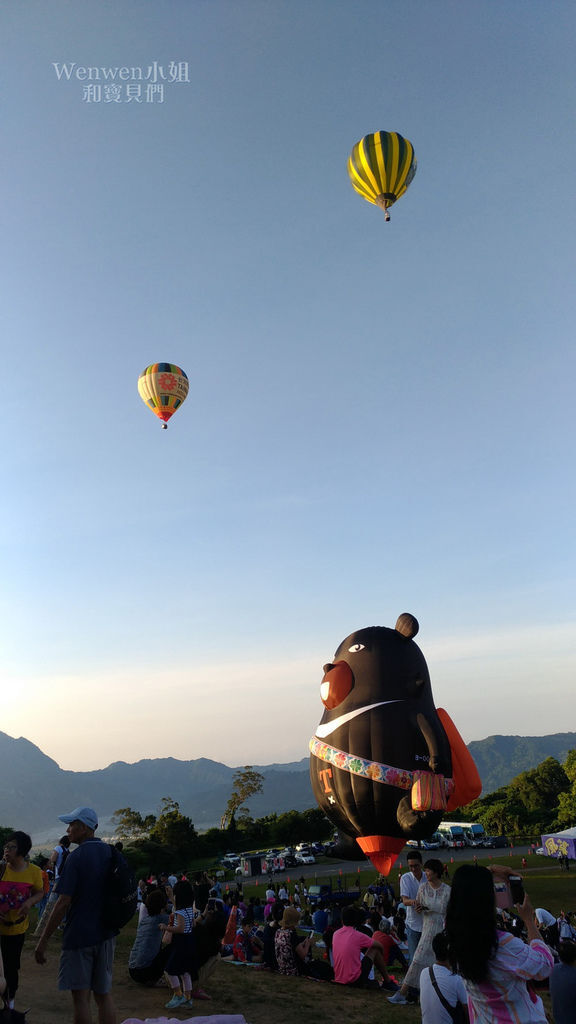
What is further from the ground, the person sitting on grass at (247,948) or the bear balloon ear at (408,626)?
the bear balloon ear at (408,626)

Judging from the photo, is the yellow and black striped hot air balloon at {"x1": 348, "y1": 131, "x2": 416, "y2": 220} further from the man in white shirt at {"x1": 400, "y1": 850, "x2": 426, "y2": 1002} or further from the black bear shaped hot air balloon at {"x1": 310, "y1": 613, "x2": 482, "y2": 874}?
the man in white shirt at {"x1": 400, "y1": 850, "x2": 426, "y2": 1002}

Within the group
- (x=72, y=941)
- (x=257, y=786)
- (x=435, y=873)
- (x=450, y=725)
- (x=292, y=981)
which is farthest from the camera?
(x=257, y=786)

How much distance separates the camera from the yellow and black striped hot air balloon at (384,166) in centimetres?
2014

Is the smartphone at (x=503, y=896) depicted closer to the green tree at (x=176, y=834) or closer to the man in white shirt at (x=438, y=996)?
the man in white shirt at (x=438, y=996)

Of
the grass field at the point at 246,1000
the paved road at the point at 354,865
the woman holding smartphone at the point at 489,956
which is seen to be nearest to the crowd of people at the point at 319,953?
the woman holding smartphone at the point at 489,956

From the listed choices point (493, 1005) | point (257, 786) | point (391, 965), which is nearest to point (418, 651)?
point (391, 965)

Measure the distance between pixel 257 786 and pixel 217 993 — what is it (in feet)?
219

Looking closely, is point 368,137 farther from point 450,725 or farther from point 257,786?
point 257,786

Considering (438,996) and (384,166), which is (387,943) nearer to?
(438,996)

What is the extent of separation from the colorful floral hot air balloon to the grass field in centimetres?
1988

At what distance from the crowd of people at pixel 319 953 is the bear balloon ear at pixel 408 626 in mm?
6835

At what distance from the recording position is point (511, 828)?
58031 mm

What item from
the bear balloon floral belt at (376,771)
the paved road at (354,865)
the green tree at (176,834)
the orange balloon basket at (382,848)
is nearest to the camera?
the bear balloon floral belt at (376,771)

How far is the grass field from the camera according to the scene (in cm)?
639
